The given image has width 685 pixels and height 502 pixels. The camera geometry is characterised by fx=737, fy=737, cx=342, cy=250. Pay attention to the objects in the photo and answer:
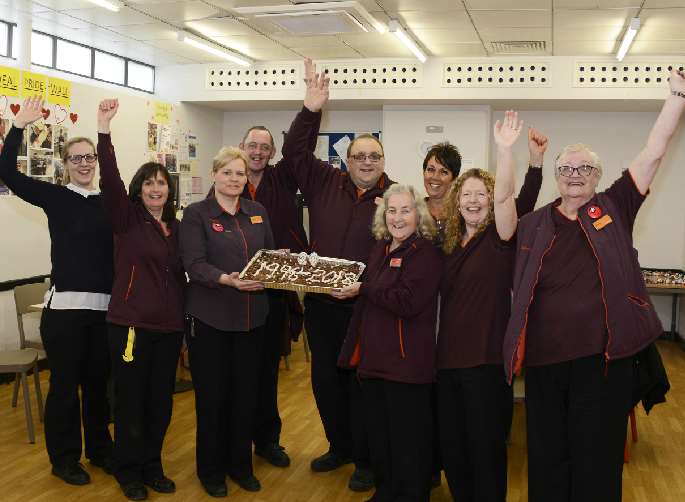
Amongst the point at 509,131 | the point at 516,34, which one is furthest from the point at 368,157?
the point at 516,34

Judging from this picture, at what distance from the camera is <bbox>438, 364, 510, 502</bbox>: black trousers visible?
Answer: 2.88m

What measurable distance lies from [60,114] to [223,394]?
4012 mm

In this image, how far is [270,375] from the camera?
400cm

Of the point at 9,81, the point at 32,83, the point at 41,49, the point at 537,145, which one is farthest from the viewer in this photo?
the point at 41,49

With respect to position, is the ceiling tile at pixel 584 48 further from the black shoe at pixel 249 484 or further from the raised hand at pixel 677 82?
the black shoe at pixel 249 484

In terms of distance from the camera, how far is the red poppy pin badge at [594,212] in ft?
8.68

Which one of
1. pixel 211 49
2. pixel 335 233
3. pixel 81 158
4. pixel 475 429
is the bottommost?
pixel 475 429

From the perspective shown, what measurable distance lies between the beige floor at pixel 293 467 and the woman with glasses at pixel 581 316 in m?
1.03

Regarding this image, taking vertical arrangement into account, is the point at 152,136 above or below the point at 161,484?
above

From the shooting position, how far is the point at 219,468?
3586 millimetres

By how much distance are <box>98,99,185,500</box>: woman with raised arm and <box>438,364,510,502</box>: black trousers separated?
1324 mm

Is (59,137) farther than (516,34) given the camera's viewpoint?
No

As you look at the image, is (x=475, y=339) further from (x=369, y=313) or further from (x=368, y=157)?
(x=368, y=157)

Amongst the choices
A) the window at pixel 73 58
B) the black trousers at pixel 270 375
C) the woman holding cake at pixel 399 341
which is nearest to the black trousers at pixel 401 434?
the woman holding cake at pixel 399 341
